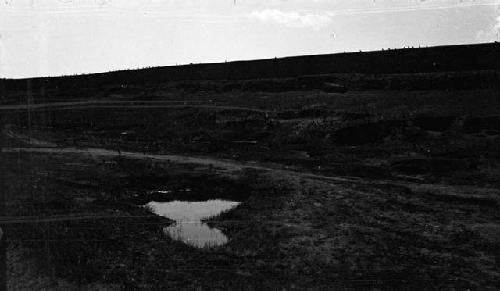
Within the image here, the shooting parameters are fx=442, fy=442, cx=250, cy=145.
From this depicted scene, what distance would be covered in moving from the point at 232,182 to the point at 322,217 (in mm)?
4372

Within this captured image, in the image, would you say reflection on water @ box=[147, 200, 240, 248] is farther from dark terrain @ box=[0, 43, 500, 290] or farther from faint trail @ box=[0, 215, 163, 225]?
faint trail @ box=[0, 215, 163, 225]

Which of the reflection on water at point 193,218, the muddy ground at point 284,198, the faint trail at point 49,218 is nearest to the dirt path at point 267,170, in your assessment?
the muddy ground at point 284,198

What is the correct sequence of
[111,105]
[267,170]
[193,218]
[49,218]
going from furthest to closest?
[111,105] < [267,170] < [193,218] < [49,218]

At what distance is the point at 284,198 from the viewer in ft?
43.2

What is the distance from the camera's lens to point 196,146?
2256 cm

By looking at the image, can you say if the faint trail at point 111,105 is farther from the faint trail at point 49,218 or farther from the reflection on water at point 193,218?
the faint trail at point 49,218

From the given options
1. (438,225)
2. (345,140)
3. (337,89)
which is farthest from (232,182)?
(337,89)

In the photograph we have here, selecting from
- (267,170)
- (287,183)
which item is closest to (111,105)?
(267,170)

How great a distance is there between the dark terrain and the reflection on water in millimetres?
396

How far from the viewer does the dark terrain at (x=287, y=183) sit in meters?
8.52

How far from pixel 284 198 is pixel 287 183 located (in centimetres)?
163

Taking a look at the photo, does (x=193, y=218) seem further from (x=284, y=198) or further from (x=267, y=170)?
(x=267, y=170)

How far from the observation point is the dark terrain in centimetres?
852

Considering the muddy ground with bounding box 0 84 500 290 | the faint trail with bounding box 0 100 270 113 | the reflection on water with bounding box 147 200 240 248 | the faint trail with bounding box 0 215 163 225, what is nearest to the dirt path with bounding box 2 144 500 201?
the muddy ground with bounding box 0 84 500 290
